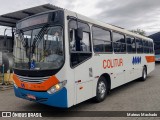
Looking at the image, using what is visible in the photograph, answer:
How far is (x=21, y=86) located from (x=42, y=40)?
1678mm

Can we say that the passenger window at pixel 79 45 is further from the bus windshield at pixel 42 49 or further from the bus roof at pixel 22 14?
the bus roof at pixel 22 14

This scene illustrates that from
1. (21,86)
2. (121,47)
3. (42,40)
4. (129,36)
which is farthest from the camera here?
(129,36)

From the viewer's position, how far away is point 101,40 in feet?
23.4

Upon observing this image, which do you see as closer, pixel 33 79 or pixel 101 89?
pixel 33 79

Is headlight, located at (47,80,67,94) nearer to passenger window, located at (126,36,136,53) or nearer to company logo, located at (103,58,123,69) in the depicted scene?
company logo, located at (103,58,123,69)

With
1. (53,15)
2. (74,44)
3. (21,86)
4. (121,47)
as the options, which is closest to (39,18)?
(53,15)

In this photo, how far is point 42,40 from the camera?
5.37 m

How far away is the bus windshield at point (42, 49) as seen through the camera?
17.0ft

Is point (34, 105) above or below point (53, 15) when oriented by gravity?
below

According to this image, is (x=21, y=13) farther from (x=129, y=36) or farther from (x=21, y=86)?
(x=21, y=86)

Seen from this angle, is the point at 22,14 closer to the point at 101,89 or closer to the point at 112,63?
the point at 112,63

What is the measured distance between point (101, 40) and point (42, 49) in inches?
102

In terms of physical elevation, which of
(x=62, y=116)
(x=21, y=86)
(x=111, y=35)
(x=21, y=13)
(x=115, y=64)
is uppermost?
(x=21, y=13)

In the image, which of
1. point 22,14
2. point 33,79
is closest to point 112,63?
point 33,79
